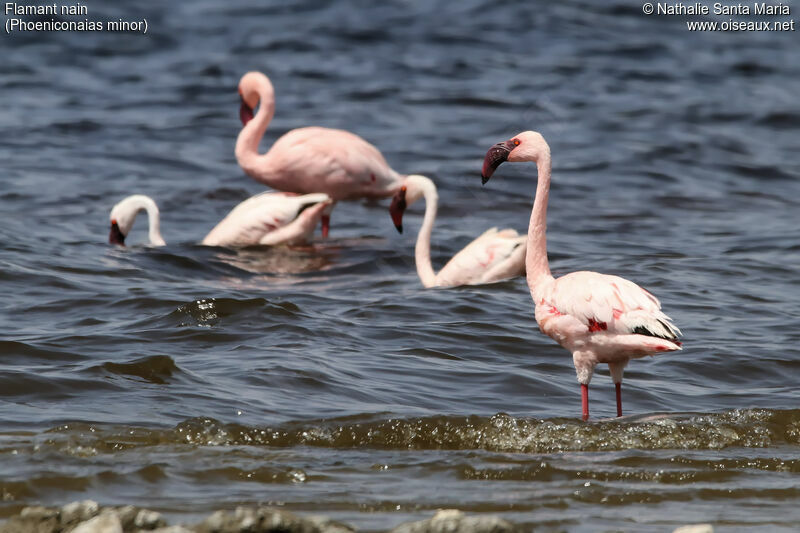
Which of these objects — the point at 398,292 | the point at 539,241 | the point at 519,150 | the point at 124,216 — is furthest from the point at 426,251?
the point at 519,150

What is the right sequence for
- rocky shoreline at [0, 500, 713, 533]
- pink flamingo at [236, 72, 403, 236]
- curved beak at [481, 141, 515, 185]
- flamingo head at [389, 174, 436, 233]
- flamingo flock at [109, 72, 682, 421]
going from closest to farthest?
1. rocky shoreline at [0, 500, 713, 533]
2. flamingo flock at [109, 72, 682, 421]
3. curved beak at [481, 141, 515, 185]
4. flamingo head at [389, 174, 436, 233]
5. pink flamingo at [236, 72, 403, 236]

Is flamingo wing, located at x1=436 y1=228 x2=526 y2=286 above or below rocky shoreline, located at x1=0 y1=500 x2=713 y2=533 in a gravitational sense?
above

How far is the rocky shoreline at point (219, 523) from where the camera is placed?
359cm

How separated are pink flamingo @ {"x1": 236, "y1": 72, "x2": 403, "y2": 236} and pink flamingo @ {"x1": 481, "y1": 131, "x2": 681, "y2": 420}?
16.1 ft

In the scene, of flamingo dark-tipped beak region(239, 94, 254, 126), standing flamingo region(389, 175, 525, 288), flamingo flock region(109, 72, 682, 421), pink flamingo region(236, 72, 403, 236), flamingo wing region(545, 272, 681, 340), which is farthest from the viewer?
flamingo dark-tipped beak region(239, 94, 254, 126)

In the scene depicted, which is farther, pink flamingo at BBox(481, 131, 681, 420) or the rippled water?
pink flamingo at BBox(481, 131, 681, 420)

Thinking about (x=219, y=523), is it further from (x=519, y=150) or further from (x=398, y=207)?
(x=398, y=207)

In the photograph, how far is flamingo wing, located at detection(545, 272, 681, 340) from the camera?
5.65 m

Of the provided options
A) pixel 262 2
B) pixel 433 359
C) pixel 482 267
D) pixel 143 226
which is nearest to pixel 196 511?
pixel 433 359

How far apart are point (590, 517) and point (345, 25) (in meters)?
17.3

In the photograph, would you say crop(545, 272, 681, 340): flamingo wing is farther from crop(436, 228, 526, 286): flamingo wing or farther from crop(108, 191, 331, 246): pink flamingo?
crop(108, 191, 331, 246): pink flamingo

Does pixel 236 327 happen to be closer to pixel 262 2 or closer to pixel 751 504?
pixel 751 504

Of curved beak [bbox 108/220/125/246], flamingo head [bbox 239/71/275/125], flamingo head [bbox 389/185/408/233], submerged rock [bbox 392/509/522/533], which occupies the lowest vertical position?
submerged rock [bbox 392/509/522/533]

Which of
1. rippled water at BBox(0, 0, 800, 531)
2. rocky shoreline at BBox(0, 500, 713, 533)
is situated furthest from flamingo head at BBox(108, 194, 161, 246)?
rocky shoreline at BBox(0, 500, 713, 533)
